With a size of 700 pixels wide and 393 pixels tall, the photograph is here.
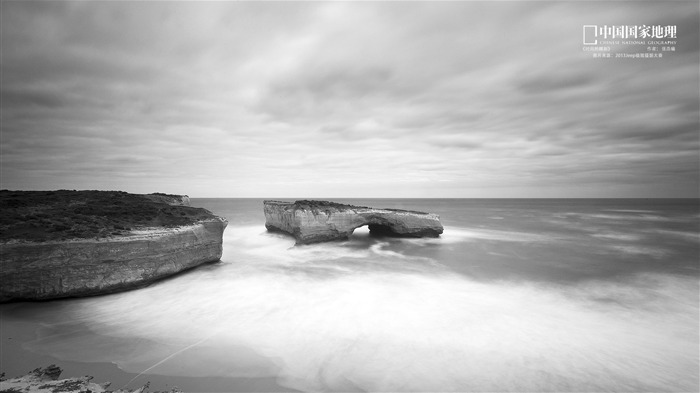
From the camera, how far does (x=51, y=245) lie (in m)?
7.79

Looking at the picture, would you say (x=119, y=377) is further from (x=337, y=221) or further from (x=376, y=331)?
(x=337, y=221)

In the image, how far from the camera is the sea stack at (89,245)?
766cm

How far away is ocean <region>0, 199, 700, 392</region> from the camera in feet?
17.1

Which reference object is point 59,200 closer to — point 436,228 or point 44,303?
point 44,303

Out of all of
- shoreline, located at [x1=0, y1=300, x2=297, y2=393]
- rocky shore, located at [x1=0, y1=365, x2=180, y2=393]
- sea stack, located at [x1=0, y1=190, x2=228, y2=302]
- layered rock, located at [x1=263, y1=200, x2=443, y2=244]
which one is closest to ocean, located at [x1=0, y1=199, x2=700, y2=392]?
shoreline, located at [x1=0, y1=300, x2=297, y2=393]

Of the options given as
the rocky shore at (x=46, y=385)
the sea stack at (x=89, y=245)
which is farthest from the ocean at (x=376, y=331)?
the rocky shore at (x=46, y=385)

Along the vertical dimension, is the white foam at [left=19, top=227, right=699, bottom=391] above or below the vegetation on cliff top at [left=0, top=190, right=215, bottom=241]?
below

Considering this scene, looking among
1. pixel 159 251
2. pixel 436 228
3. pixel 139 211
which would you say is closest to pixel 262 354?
pixel 159 251

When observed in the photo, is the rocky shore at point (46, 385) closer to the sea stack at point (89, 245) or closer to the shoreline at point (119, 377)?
the shoreline at point (119, 377)

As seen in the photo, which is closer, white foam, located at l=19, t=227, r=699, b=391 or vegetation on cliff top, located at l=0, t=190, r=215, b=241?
white foam, located at l=19, t=227, r=699, b=391

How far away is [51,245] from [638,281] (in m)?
21.6

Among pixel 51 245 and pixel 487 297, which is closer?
pixel 51 245

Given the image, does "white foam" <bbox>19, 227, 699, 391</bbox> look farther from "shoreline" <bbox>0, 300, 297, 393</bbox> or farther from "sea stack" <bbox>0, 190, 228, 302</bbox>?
"sea stack" <bbox>0, 190, 228, 302</bbox>

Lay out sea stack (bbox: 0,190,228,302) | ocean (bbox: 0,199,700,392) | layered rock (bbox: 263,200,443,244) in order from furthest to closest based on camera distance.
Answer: layered rock (bbox: 263,200,443,244) → sea stack (bbox: 0,190,228,302) → ocean (bbox: 0,199,700,392)
